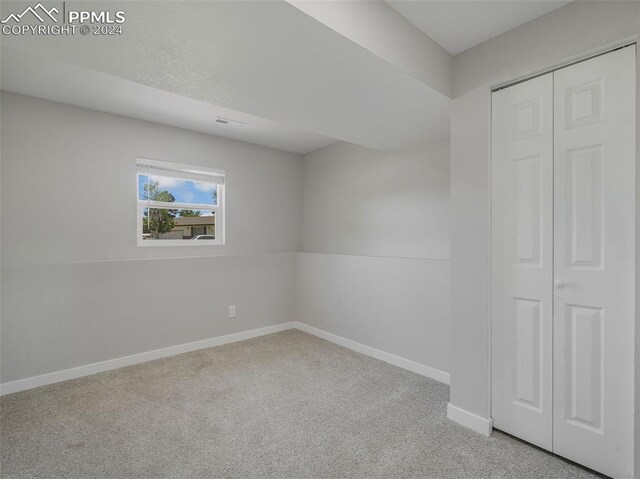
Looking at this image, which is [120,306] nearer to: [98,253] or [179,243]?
[98,253]

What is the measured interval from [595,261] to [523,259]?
334mm

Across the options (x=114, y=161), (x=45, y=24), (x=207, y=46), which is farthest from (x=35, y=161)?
(x=207, y=46)

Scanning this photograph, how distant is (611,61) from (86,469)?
3.43 metres

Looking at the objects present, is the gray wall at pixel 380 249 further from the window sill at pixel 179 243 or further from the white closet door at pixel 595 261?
the window sill at pixel 179 243

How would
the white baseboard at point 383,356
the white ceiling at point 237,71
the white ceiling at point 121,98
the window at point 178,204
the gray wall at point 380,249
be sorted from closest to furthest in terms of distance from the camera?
the white ceiling at point 237,71 → the white ceiling at point 121,98 → the white baseboard at point 383,356 → the gray wall at point 380,249 → the window at point 178,204

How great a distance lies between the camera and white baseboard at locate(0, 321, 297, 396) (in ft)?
8.44

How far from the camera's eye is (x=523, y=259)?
191 cm

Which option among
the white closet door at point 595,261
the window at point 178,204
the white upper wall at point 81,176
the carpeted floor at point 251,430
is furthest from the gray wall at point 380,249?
the window at point 178,204

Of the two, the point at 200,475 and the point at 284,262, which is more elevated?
the point at 284,262

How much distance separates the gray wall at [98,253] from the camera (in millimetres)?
2592

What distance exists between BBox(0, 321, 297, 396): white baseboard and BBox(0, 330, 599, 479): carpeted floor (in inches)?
3.2

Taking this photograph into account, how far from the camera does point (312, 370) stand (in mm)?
2959

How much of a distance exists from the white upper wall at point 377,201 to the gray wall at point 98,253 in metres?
0.87

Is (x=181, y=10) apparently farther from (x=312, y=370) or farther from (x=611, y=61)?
(x=312, y=370)
